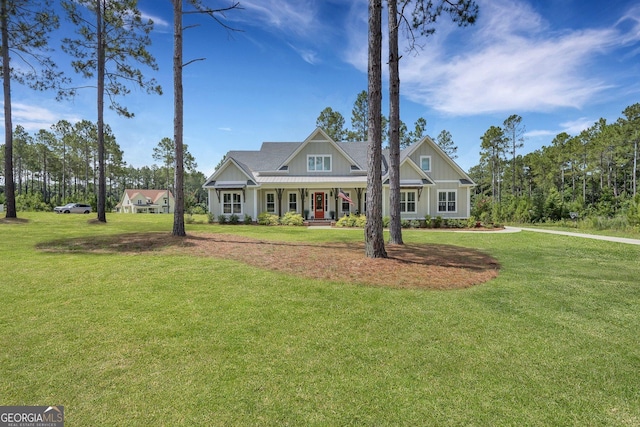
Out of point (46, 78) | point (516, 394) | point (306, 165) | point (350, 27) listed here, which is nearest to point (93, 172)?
point (46, 78)

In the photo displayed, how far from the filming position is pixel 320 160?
77.2ft

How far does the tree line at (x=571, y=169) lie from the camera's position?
26.7 meters

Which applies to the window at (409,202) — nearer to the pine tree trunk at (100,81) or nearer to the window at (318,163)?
the window at (318,163)

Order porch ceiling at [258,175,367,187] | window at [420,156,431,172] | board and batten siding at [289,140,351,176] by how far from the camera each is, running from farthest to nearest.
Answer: window at [420,156,431,172] → board and batten siding at [289,140,351,176] → porch ceiling at [258,175,367,187]

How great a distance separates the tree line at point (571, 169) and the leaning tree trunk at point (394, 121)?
1852 centimetres

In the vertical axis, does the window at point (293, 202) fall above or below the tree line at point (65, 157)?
below

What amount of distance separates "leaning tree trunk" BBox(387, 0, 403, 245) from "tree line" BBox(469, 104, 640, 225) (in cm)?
1852

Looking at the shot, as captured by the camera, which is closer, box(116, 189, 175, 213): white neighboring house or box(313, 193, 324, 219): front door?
box(313, 193, 324, 219): front door

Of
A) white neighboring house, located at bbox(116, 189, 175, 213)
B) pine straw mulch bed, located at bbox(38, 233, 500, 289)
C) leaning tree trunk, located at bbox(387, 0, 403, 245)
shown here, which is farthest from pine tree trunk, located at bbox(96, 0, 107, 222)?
white neighboring house, located at bbox(116, 189, 175, 213)

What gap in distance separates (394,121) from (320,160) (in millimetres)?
13062

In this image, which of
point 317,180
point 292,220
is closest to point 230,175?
point 292,220

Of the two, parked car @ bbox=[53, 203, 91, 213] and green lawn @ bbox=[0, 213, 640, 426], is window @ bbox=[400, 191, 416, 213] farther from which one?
parked car @ bbox=[53, 203, 91, 213]

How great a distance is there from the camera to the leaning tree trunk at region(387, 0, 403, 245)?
405 inches

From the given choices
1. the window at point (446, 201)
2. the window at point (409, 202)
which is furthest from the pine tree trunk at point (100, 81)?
the window at point (446, 201)
